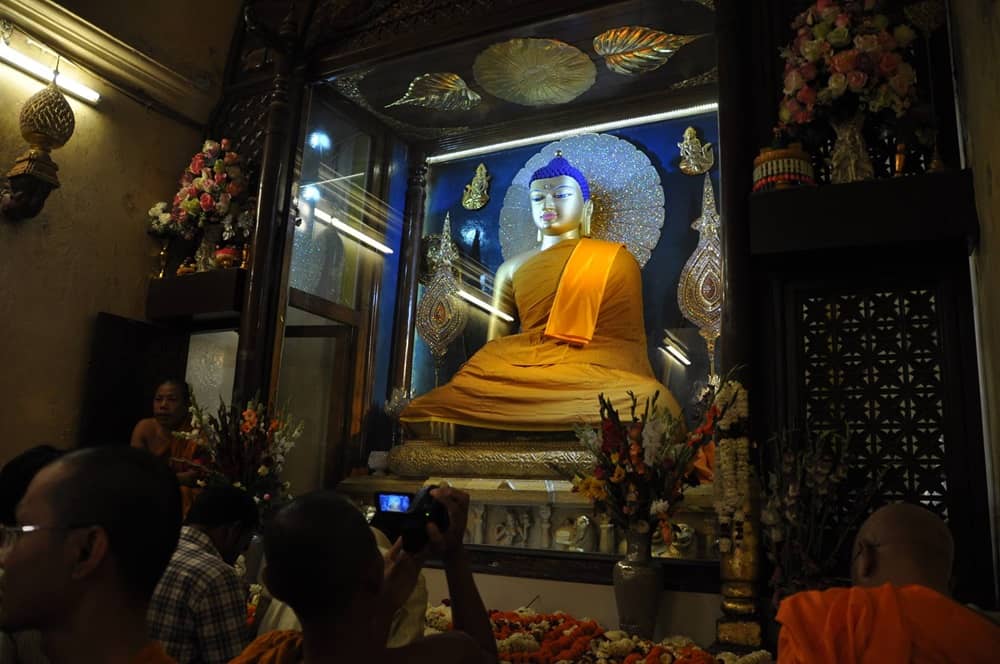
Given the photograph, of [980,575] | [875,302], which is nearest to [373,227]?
[875,302]

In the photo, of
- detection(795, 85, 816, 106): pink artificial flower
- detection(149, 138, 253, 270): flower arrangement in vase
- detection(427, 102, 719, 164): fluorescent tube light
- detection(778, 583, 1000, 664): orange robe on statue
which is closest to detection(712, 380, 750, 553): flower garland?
detection(795, 85, 816, 106): pink artificial flower

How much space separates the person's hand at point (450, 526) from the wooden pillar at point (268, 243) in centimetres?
368

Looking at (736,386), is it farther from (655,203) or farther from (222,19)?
(222,19)

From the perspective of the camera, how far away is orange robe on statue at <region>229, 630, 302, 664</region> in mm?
1406

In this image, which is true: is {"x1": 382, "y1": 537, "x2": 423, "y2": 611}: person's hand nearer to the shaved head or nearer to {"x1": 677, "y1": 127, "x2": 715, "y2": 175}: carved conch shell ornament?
the shaved head

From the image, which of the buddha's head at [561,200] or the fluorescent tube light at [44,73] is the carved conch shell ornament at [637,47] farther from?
the fluorescent tube light at [44,73]

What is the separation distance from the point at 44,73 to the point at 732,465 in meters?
4.69

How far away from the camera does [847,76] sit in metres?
3.62

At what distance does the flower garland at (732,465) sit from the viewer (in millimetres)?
3264

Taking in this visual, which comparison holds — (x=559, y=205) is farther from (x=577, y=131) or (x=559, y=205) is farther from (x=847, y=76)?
(x=847, y=76)

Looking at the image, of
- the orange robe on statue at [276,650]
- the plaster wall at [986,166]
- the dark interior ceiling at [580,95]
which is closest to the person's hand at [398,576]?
the orange robe on statue at [276,650]

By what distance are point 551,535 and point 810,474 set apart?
5.23 ft

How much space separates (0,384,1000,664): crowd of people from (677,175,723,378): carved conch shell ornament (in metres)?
3.70

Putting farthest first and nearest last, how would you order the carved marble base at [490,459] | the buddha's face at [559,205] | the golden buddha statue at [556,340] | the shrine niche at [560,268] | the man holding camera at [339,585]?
the buddha's face at [559,205] < the golden buddha statue at [556,340] < the carved marble base at [490,459] < the shrine niche at [560,268] < the man holding camera at [339,585]
